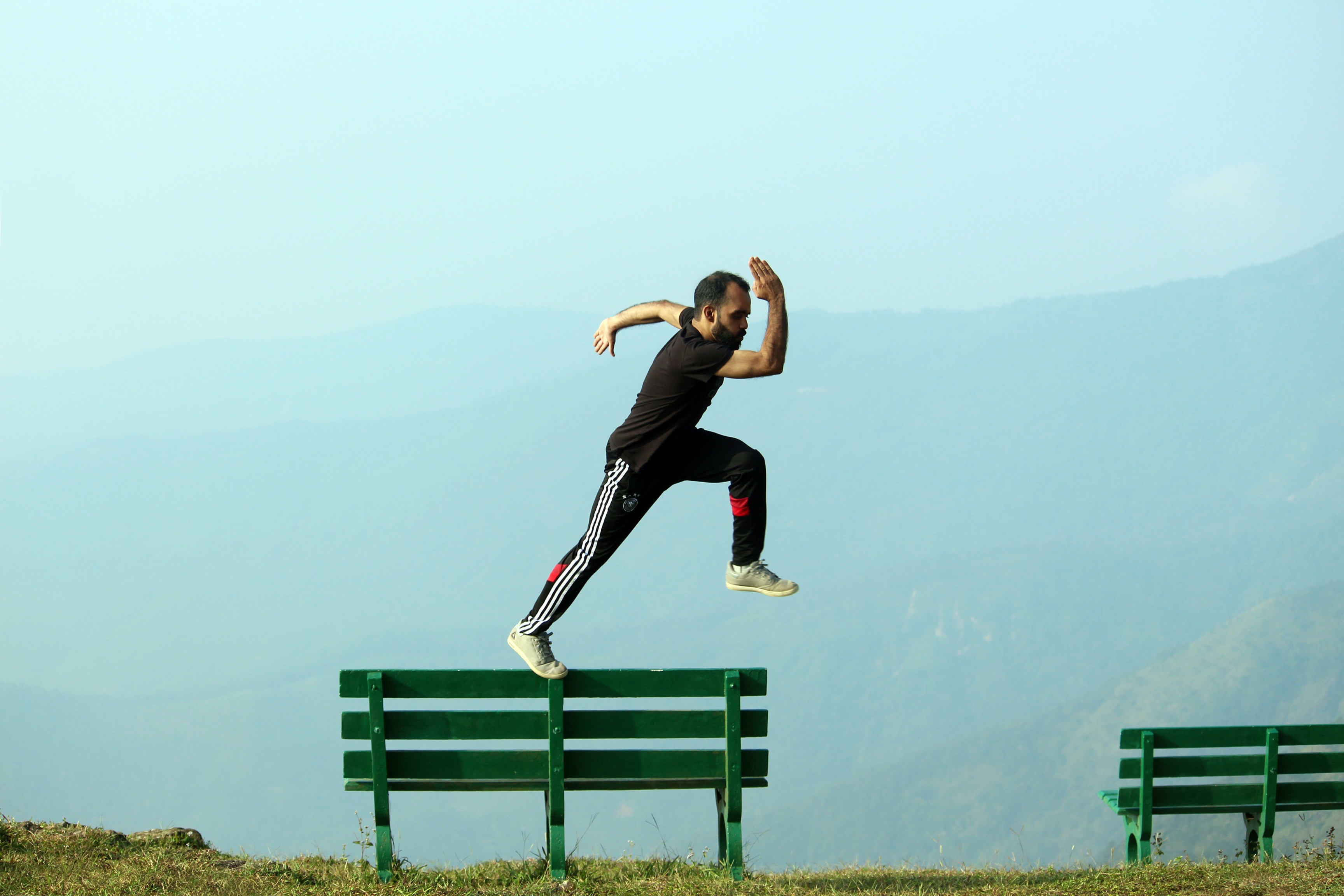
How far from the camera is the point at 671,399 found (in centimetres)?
777

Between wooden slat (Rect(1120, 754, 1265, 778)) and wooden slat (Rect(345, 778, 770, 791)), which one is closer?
wooden slat (Rect(345, 778, 770, 791))

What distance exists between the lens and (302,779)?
12044cm

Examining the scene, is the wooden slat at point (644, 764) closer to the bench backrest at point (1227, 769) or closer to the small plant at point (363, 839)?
the small plant at point (363, 839)

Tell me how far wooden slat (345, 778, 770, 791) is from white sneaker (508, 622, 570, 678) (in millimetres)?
765

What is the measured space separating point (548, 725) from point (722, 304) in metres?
3.13

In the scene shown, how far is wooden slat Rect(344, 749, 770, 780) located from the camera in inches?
307

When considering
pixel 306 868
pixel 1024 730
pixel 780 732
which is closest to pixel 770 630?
pixel 780 732

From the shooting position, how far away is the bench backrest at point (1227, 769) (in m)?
9.73

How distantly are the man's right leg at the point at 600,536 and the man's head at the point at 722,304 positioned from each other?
3.78 ft

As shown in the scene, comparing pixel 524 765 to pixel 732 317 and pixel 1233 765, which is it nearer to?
pixel 732 317

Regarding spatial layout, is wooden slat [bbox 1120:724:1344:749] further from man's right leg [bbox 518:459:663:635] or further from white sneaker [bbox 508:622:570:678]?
white sneaker [bbox 508:622:570:678]

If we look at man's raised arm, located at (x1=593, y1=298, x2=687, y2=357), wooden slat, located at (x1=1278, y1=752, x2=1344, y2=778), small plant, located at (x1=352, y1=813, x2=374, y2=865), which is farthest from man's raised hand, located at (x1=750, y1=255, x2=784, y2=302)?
wooden slat, located at (x1=1278, y1=752, x2=1344, y2=778)

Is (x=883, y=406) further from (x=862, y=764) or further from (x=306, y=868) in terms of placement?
(x=306, y=868)

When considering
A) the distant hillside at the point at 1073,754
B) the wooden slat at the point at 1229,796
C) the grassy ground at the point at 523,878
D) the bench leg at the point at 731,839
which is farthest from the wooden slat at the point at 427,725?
the distant hillside at the point at 1073,754
